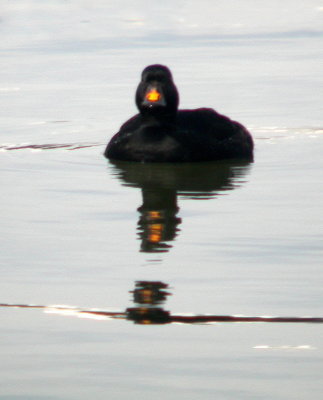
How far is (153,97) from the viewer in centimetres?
1326

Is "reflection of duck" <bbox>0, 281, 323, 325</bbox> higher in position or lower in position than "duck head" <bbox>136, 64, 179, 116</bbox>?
lower

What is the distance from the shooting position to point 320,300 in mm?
6918

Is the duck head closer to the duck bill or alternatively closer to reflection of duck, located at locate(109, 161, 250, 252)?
the duck bill

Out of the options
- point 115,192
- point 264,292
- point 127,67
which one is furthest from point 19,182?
point 127,67

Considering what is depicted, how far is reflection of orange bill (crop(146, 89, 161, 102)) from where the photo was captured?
13.2 metres

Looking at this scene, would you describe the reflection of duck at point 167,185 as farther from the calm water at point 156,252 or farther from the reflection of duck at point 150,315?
the reflection of duck at point 150,315

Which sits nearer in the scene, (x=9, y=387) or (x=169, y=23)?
(x=9, y=387)

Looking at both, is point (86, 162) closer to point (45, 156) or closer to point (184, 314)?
point (45, 156)

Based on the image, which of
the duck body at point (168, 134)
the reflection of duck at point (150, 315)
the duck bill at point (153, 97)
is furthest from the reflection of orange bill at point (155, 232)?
the duck bill at point (153, 97)

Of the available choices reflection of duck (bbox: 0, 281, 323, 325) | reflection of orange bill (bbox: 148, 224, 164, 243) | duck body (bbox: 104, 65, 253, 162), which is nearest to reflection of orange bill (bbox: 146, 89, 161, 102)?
duck body (bbox: 104, 65, 253, 162)

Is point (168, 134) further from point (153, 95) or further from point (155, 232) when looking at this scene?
point (155, 232)

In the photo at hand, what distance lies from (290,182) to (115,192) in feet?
5.08

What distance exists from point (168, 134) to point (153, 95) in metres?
0.43

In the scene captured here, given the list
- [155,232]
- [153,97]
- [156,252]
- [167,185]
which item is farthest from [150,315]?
[153,97]
